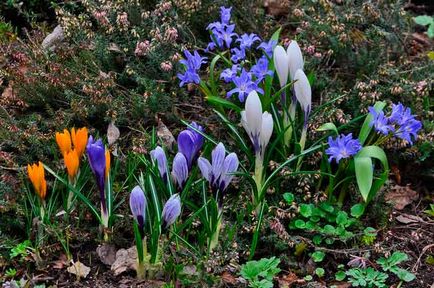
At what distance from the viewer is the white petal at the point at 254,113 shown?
3035 millimetres

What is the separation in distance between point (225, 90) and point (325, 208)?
3.05 ft

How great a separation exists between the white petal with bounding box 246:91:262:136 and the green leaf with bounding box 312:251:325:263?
0.62 meters

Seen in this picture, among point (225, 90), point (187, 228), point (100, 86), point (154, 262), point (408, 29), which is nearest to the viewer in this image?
point (154, 262)

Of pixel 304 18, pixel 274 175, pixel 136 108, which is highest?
pixel 304 18

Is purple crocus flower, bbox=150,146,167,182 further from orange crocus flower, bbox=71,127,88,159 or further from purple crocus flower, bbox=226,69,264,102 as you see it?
purple crocus flower, bbox=226,69,264,102

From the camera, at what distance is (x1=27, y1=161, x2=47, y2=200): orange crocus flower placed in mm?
2953

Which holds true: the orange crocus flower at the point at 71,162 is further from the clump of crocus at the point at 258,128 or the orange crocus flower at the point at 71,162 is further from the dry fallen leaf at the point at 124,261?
the clump of crocus at the point at 258,128

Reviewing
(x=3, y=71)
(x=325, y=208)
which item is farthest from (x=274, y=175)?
(x=3, y=71)

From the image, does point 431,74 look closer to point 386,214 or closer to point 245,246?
point 386,214

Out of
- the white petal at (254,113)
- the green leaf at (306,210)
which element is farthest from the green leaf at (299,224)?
the white petal at (254,113)

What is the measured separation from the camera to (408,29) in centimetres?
449

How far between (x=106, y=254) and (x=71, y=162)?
1.45ft

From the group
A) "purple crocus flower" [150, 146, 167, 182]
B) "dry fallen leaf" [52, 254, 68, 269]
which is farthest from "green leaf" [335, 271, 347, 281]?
"dry fallen leaf" [52, 254, 68, 269]

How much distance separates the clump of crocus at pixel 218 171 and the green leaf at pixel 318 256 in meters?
0.47
